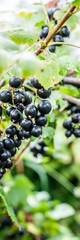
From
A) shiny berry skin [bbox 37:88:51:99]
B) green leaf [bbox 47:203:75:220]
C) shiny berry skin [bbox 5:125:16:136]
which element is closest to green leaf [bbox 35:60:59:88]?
shiny berry skin [bbox 37:88:51:99]

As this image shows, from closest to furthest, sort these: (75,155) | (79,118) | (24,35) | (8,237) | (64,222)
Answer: (24,35) → (79,118) → (8,237) → (64,222) → (75,155)

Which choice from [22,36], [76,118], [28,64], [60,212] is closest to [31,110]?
[22,36]

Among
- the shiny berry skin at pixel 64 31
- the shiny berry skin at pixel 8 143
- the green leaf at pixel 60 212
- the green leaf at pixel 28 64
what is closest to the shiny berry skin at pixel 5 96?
the shiny berry skin at pixel 8 143

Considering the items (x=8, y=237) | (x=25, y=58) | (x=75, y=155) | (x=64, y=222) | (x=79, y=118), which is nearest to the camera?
(x=25, y=58)

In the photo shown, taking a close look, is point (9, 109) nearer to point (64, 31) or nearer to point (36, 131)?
point (36, 131)

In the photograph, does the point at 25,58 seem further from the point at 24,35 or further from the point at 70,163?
the point at 70,163

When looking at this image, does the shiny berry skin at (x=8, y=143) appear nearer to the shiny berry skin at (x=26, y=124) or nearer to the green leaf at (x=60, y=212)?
the shiny berry skin at (x=26, y=124)

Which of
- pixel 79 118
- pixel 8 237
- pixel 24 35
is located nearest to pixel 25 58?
pixel 24 35
